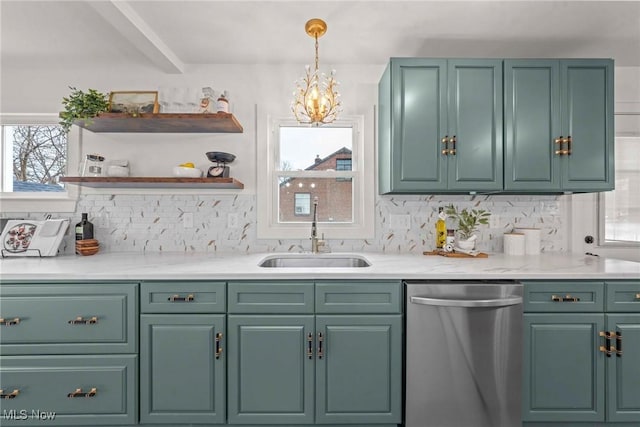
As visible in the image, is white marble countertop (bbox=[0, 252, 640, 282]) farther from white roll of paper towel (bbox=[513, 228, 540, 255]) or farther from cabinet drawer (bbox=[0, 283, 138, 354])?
white roll of paper towel (bbox=[513, 228, 540, 255])

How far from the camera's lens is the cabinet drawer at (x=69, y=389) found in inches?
61.4

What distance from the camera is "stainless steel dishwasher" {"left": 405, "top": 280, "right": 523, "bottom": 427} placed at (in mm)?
1546

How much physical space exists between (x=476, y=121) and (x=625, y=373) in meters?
1.65

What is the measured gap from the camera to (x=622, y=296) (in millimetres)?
1602

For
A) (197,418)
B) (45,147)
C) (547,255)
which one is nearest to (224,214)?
(197,418)

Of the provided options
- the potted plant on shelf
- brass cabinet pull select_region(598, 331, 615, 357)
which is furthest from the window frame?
brass cabinet pull select_region(598, 331, 615, 357)

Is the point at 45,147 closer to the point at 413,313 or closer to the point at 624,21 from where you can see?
the point at 413,313

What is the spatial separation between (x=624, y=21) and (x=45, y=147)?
429 centimetres

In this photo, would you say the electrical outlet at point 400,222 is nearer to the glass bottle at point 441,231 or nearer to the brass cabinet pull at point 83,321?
the glass bottle at point 441,231

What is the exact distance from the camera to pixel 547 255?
7.31 ft

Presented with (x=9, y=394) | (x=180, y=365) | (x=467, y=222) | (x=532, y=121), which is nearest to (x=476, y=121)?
(x=532, y=121)

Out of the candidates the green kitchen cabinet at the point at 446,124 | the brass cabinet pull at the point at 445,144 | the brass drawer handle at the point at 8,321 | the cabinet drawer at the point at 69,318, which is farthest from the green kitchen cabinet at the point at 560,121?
the brass drawer handle at the point at 8,321

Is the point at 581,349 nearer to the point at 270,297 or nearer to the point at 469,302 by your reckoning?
the point at 469,302

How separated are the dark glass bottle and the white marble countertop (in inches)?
8.6
